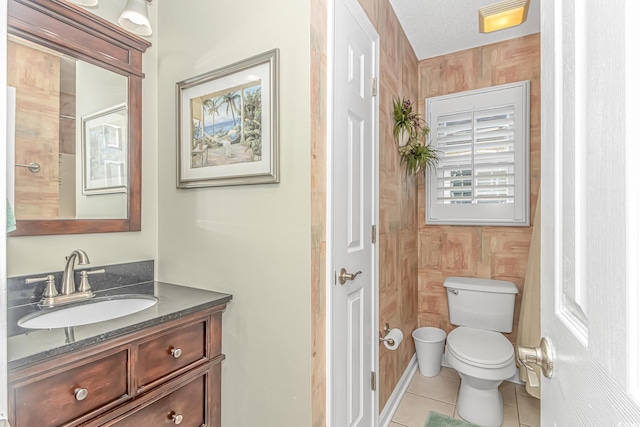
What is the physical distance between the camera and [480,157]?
2.61 m

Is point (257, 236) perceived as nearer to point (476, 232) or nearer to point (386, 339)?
point (386, 339)

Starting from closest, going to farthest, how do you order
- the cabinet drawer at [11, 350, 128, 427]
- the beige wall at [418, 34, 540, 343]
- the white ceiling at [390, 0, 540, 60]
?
the cabinet drawer at [11, 350, 128, 427] < the white ceiling at [390, 0, 540, 60] < the beige wall at [418, 34, 540, 343]

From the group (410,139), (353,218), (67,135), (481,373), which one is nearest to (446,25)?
(410,139)

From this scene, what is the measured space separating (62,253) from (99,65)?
0.89m

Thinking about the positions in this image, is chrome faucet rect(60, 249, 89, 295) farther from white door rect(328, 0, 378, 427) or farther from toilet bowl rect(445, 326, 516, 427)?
toilet bowl rect(445, 326, 516, 427)

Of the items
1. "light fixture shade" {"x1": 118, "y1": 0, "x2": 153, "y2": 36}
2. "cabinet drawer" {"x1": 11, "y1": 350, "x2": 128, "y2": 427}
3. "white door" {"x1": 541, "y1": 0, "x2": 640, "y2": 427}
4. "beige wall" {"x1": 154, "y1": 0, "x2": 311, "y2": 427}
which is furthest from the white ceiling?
"cabinet drawer" {"x1": 11, "y1": 350, "x2": 128, "y2": 427}

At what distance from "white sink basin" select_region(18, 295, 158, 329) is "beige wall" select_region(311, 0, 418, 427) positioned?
29.6 inches

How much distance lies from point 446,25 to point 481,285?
2.00 metres

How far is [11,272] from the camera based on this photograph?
122cm

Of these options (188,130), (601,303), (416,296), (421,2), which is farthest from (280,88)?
(416,296)

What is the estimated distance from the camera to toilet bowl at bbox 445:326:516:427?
6.07 ft

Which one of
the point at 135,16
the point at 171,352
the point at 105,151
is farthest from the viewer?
the point at 105,151

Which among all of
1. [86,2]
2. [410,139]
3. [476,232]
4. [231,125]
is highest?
[86,2]

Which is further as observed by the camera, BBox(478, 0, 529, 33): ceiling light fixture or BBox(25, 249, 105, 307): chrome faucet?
BBox(478, 0, 529, 33): ceiling light fixture
